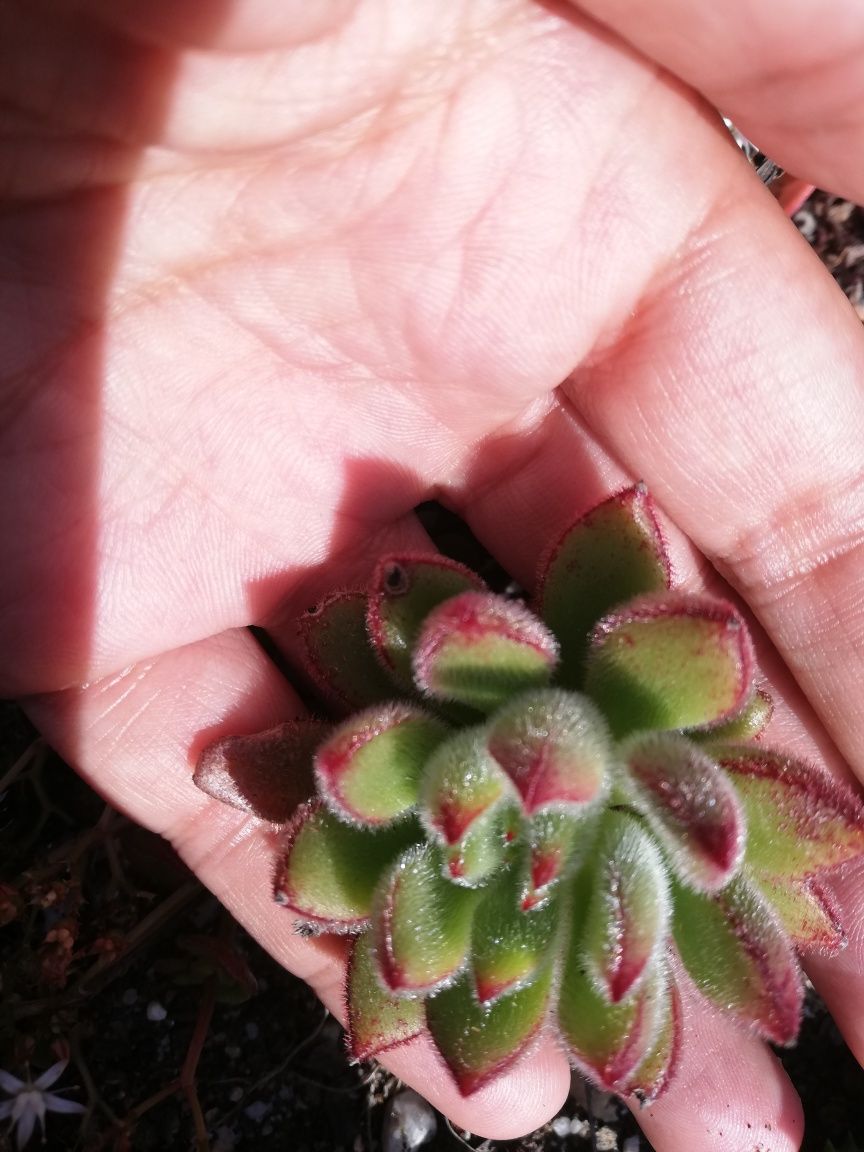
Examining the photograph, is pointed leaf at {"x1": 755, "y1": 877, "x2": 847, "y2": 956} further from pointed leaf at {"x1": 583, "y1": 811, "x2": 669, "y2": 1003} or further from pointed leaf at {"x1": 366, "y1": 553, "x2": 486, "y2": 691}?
pointed leaf at {"x1": 366, "y1": 553, "x2": 486, "y2": 691}

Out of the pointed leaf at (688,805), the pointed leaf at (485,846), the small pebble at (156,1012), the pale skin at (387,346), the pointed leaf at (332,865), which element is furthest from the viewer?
the small pebble at (156,1012)

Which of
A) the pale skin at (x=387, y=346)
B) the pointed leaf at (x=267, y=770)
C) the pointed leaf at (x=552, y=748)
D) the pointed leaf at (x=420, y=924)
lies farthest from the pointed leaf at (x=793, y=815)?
the pointed leaf at (x=267, y=770)

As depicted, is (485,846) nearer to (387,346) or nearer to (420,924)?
(420,924)

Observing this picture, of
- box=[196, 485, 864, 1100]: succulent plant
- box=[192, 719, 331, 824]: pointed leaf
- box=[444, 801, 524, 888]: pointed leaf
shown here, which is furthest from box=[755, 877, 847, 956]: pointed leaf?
box=[192, 719, 331, 824]: pointed leaf

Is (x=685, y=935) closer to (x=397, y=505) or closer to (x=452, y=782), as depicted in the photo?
(x=452, y=782)

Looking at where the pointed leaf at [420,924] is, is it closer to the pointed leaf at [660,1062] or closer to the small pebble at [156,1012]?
the pointed leaf at [660,1062]
